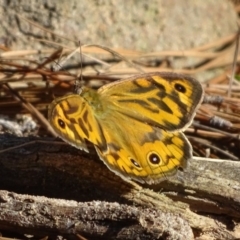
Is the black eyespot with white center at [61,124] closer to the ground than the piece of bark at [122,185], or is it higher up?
higher up

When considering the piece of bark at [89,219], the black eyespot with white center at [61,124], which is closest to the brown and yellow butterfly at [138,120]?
the black eyespot with white center at [61,124]

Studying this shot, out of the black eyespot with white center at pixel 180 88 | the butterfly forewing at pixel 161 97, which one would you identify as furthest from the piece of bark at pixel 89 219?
the black eyespot with white center at pixel 180 88

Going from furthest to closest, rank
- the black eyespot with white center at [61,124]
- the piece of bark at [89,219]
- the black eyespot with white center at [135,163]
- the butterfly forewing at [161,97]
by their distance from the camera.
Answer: the butterfly forewing at [161,97] < the black eyespot with white center at [135,163] < the black eyespot with white center at [61,124] < the piece of bark at [89,219]

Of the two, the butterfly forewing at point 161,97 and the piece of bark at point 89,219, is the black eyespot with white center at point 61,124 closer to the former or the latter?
the piece of bark at point 89,219

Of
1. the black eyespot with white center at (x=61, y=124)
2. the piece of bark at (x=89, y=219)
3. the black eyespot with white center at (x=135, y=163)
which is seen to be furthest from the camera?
the black eyespot with white center at (x=135, y=163)

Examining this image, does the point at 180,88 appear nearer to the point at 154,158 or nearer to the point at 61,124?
the point at 154,158

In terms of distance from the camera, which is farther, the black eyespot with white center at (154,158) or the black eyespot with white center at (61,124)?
the black eyespot with white center at (154,158)

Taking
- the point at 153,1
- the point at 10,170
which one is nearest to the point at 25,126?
the point at 10,170

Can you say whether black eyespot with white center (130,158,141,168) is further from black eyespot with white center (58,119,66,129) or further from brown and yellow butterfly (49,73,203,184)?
black eyespot with white center (58,119,66,129)
